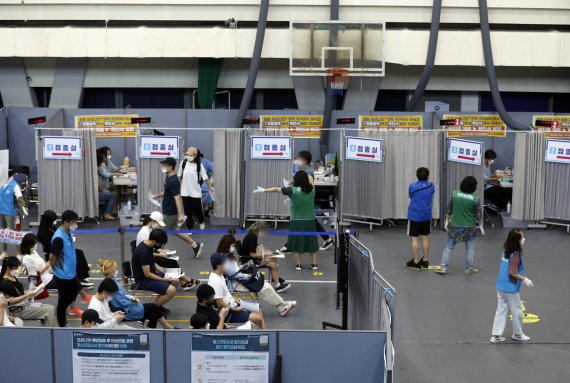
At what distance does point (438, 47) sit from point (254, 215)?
6.78 meters

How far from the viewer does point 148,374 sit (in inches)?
318

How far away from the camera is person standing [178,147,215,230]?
51.4 feet

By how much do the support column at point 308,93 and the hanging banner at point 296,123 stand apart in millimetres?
1331

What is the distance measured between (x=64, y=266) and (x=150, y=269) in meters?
1.16

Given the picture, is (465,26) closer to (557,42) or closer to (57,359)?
(557,42)

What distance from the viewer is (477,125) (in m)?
20.3

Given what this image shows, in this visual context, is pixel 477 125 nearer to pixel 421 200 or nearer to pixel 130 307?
pixel 421 200

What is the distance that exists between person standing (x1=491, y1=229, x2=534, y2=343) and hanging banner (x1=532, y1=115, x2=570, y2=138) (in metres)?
7.66

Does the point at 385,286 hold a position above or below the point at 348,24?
below

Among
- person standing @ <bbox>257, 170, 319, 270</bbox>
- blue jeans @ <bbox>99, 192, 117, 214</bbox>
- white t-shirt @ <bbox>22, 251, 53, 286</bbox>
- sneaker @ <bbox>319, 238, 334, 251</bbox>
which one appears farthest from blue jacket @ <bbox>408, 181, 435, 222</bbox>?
blue jeans @ <bbox>99, 192, 117, 214</bbox>

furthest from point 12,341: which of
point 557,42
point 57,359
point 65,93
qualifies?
point 557,42

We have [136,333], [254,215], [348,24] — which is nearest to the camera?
[136,333]

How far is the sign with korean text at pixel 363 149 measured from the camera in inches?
659

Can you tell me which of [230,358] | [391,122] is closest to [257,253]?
[230,358]
